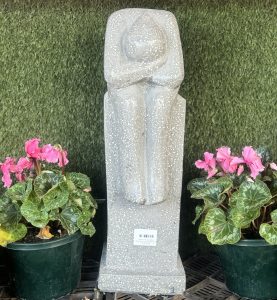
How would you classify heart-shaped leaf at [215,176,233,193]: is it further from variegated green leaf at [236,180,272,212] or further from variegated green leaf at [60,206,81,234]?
variegated green leaf at [60,206,81,234]

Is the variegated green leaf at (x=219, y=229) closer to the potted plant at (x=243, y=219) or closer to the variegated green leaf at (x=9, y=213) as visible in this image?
the potted plant at (x=243, y=219)

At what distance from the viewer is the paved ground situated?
1.88 meters

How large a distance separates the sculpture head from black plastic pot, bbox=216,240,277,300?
0.75 metres

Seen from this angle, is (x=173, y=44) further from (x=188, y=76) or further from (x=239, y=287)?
(x=239, y=287)

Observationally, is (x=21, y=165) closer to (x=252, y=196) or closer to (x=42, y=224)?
(x=42, y=224)

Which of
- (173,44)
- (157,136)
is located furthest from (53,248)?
(173,44)

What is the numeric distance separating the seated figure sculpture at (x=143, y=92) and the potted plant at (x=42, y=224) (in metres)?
0.22

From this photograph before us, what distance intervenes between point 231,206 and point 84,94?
2.68ft

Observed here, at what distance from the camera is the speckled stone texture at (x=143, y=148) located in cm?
169

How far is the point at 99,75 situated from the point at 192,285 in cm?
98

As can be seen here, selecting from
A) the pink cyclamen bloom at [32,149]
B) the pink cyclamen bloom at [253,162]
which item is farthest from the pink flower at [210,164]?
the pink cyclamen bloom at [32,149]

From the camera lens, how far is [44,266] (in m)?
1.80

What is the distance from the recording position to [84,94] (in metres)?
2.15

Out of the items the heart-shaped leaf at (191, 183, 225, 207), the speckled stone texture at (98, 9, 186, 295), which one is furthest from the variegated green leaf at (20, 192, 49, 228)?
the heart-shaped leaf at (191, 183, 225, 207)
